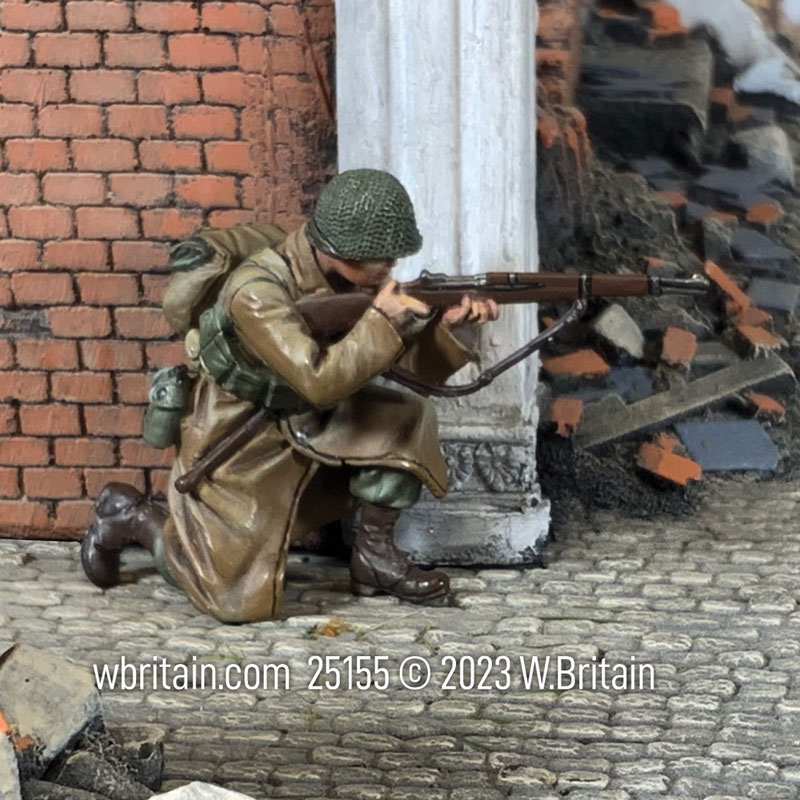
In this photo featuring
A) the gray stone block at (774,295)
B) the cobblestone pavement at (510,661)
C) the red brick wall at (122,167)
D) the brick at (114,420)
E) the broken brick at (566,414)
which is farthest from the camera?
the gray stone block at (774,295)

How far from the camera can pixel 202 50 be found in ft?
13.5

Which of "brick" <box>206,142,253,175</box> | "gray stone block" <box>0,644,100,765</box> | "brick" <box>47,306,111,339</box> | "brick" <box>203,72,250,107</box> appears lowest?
"gray stone block" <box>0,644,100,765</box>

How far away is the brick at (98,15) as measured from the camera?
4117 millimetres

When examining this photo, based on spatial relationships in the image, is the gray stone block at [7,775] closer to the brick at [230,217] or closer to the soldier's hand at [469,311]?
the soldier's hand at [469,311]

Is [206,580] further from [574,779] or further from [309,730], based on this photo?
[574,779]

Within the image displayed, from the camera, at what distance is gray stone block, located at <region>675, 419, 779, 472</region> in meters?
5.02

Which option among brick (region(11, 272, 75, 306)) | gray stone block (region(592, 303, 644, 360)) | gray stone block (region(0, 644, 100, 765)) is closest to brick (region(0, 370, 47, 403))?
brick (region(11, 272, 75, 306))

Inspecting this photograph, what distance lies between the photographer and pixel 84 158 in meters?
4.23

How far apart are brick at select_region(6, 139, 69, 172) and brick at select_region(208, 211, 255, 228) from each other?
483 millimetres

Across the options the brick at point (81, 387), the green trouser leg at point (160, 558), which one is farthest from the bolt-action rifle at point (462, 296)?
the brick at point (81, 387)

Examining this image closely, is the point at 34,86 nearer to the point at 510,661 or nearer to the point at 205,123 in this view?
the point at 205,123

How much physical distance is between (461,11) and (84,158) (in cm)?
126

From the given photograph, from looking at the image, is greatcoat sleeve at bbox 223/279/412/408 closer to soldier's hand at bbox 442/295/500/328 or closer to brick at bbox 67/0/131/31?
soldier's hand at bbox 442/295/500/328

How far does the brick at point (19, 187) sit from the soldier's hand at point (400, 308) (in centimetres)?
137
